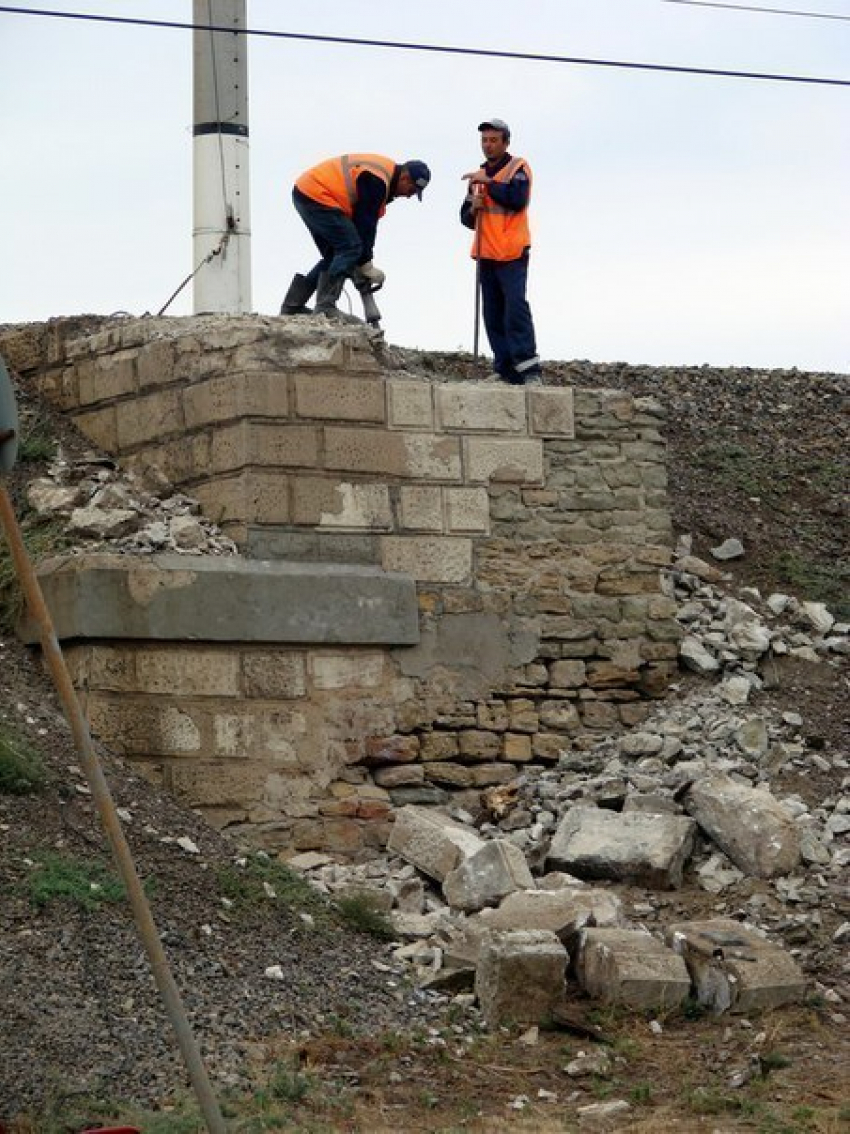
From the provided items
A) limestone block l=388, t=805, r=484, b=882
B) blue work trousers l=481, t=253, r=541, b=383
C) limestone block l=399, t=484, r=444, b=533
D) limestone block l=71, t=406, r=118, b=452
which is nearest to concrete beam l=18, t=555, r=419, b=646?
limestone block l=399, t=484, r=444, b=533

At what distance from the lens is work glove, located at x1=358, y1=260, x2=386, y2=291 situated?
15.1 metres

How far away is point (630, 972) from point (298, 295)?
18.0 feet

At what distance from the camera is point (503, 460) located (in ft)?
47.1

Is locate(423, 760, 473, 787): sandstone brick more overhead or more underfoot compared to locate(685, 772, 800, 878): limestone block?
more overhead

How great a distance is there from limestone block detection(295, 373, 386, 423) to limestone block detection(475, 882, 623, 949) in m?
2.88

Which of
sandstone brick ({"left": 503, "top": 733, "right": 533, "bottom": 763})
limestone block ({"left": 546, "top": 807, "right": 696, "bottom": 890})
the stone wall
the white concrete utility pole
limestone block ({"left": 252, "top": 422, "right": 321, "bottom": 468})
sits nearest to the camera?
limestone block ({"left": 546, "top": 807, "right": 696, "bottom": 890})

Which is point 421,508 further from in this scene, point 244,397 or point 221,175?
point 221,175

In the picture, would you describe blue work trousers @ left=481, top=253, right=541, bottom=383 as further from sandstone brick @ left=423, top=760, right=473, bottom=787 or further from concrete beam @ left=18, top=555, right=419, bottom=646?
sandstone brick @ left=423, top=760, right=473, bottom=787

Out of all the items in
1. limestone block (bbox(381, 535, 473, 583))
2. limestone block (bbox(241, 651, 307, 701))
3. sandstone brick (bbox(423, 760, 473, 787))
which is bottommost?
sandstone brick (bbox(423, 760, 473, 787))

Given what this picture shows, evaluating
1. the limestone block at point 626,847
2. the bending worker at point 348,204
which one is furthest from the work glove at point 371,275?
the limestone block at point 626,847

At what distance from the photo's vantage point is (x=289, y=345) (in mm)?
13883

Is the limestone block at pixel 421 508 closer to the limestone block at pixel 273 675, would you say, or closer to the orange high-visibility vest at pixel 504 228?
the limestone block at pixel 273 675

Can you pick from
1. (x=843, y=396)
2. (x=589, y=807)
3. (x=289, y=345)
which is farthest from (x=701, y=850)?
(x=843, y=396)

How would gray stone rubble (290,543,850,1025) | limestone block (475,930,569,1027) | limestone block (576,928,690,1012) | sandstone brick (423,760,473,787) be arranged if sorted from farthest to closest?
sandstone brick (423,760,473,787) < gray stone rubble (290,543,850,1025) < limestone block (576,928,690,1012) < limestone block (475,930,569,1027)
